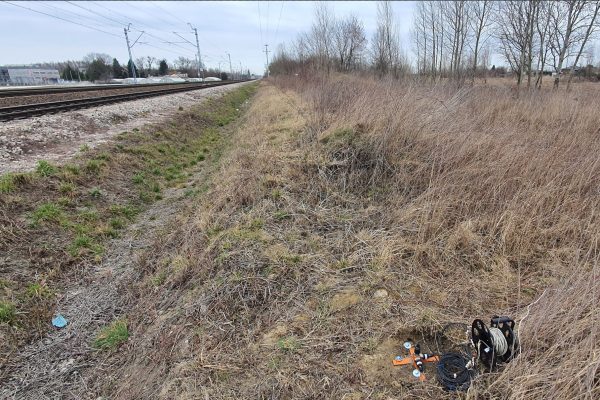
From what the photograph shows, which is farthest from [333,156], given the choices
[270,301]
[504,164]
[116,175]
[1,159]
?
[1,159]

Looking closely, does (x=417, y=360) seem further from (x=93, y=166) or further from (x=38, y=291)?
(x=93, y=166)

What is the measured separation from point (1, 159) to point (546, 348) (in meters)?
8.76

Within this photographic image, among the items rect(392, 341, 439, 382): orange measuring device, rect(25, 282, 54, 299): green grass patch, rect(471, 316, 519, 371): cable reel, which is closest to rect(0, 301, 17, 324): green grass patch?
rect(25, 282, 54, 299): green grass patch

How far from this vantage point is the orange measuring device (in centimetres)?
217

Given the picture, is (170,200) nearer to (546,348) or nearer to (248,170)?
(248,170)

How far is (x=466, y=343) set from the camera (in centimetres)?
233

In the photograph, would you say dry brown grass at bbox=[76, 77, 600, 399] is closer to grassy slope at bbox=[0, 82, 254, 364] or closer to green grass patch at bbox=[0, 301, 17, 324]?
grassy slope at bbox=[0, 82, 254, 364]

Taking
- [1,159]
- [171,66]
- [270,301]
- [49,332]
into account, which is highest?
[171,66]

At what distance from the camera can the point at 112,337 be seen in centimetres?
314

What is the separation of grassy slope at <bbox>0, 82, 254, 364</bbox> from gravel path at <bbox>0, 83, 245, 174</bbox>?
Result: 2.07 feet

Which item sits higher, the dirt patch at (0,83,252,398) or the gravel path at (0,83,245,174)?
the gravel path at (0,83,245,174)

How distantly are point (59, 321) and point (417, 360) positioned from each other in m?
3.51

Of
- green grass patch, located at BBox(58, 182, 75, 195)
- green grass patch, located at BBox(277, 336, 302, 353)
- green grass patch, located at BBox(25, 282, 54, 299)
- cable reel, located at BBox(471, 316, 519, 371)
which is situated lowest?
green grass patch, located at BBox(25, 282, 54, 299)

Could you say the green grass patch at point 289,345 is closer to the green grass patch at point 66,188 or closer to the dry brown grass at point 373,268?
the dry brown grass at point 373,268
